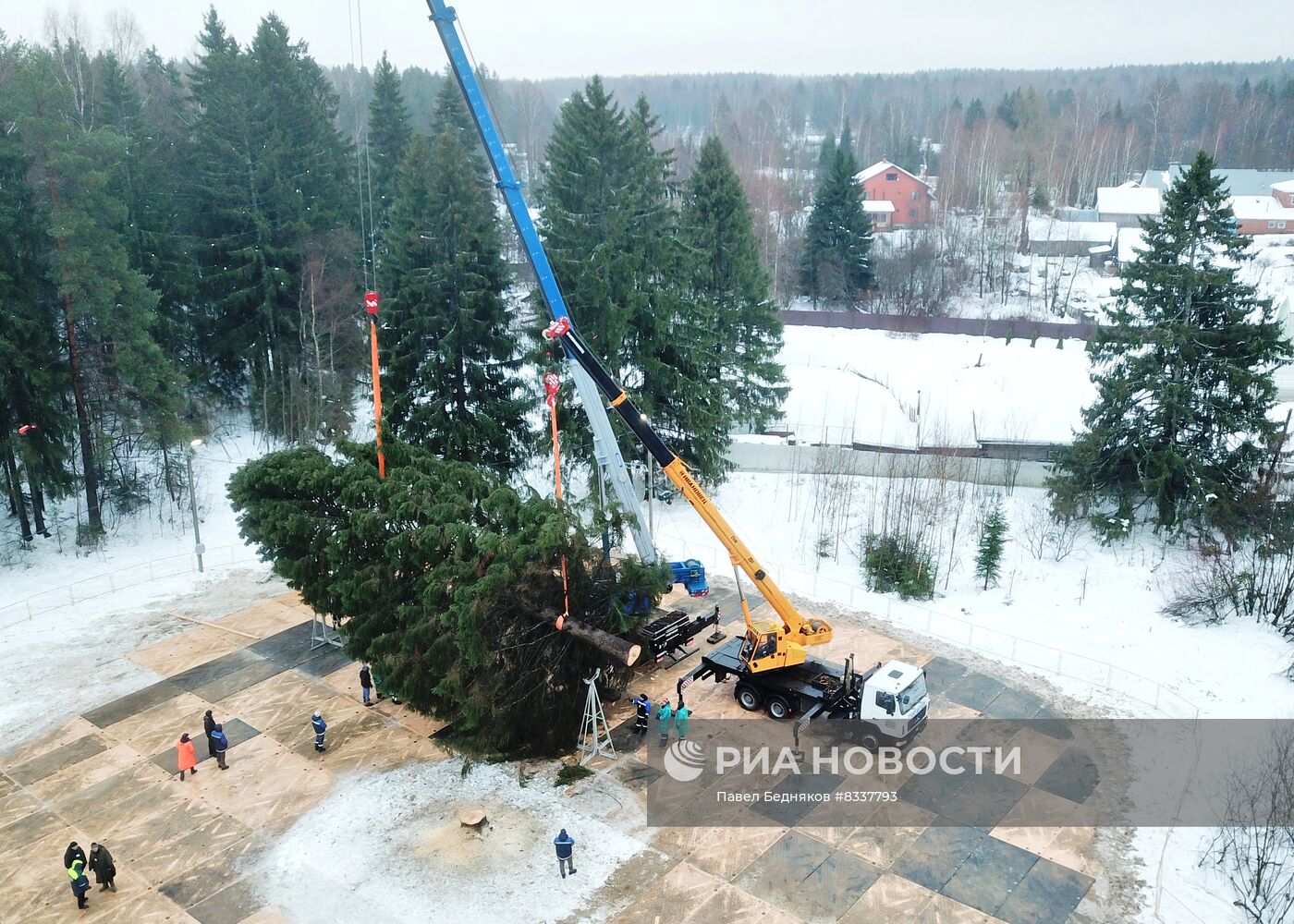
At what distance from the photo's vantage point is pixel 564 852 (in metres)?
16.0

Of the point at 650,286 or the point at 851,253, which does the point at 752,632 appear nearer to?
the point at 650,286

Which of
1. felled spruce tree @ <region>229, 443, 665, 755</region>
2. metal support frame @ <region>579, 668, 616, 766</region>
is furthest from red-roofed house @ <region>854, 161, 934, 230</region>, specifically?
metal support frame @ <region>579, 668, 616, 766</region>

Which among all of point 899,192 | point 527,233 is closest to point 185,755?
point 527,233

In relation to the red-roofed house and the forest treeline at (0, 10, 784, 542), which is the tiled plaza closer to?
the forest treeline at (0, 10, 784, 542)

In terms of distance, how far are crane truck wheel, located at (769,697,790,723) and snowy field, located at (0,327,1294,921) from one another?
4.80m

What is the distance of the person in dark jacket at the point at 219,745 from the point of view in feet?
62.6

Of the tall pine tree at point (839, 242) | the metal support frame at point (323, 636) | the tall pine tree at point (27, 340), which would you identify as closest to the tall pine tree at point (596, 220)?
the metal support frame at point (323, 636)

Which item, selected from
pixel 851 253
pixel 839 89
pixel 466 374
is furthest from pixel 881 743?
pixel 839 89

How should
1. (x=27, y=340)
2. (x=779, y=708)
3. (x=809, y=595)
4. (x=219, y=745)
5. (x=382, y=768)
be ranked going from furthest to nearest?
(x=27, y=340), (x=809, y=595), (x=779, y=708), (x=382, y=768), (x=219, y=745)

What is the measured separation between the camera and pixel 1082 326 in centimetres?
5769

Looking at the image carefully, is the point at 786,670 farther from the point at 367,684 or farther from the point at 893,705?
the point at 367,684

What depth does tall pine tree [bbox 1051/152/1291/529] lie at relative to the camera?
27766 mm

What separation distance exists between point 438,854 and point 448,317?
19585 millimetres

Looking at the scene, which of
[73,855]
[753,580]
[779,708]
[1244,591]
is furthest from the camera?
[1244,591]
